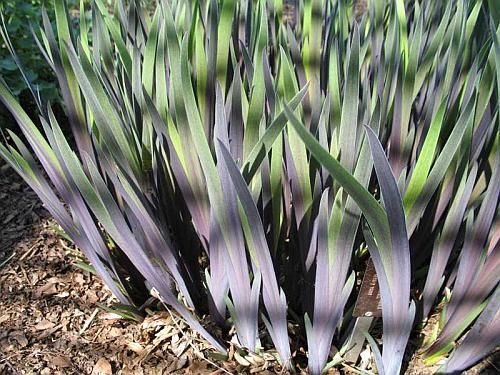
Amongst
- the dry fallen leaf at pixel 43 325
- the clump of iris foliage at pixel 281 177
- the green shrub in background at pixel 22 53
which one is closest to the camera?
the clump of iris foliage at pixel 281 177

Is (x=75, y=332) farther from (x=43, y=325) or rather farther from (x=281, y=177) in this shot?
(x=281, y=177)

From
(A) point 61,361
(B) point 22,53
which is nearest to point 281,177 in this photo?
(A) point 61,361

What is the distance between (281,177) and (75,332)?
0.62 metres

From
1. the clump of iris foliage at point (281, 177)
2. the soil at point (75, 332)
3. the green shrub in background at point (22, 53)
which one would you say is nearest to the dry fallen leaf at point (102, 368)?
the soil at point (75, 332)

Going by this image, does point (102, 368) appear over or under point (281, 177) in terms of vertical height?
under

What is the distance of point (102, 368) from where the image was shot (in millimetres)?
1146

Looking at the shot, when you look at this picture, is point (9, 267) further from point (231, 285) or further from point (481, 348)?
point (481, 348)

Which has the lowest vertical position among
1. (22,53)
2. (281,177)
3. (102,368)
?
(102,368)

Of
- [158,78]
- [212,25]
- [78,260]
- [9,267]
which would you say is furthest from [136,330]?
[212,25]

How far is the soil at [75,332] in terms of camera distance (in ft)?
3.72

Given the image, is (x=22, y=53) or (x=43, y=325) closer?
(x=43, y=325)

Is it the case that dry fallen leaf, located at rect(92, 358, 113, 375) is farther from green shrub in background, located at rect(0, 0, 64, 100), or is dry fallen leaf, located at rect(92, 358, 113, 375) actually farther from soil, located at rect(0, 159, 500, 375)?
green shrub in background, located at rect(0, 0, 64, 100)

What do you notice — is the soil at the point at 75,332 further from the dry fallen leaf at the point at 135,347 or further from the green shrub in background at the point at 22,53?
the green shrub in background at the point at 22,53

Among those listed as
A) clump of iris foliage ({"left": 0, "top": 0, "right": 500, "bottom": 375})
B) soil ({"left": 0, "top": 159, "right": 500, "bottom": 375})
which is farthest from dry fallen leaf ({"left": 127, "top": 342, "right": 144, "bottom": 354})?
clump of iris foliage ({"left": 0, "top": 0, "right": 500, "bottom": 375})
